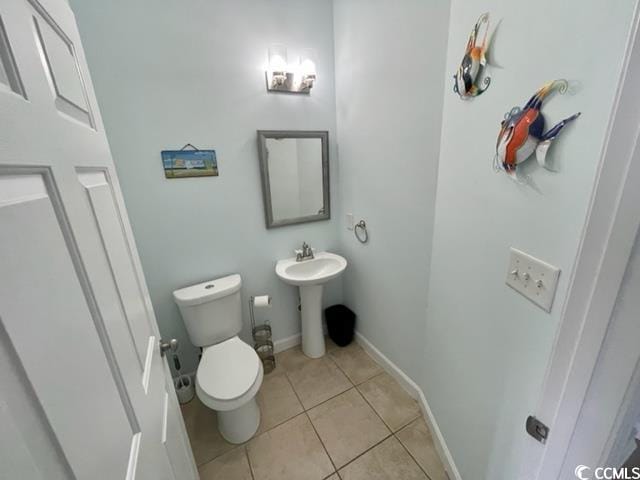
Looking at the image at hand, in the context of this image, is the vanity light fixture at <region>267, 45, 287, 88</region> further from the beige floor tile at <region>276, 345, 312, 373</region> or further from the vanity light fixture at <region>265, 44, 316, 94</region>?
the beige floor tile at <region>276, 345, 312, 373</region>

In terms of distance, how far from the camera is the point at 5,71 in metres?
0.33

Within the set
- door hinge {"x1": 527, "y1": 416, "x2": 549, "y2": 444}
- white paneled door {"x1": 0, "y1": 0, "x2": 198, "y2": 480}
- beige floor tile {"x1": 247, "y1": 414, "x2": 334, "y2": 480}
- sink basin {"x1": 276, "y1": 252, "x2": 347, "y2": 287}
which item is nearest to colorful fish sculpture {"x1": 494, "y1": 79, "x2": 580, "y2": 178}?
door hinge {"x1": 527, "y1": 416, "x2": 549, "y2": 444}

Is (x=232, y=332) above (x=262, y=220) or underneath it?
underneath

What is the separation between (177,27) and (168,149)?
63 cm

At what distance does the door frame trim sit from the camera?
405mm

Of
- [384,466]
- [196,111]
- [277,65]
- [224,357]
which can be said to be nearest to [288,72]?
[277,65]

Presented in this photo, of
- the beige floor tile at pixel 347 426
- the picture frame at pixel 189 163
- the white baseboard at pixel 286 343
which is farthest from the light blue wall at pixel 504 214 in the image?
the picture frame at pixel 189 163

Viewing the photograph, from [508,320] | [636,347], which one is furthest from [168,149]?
[636,347]

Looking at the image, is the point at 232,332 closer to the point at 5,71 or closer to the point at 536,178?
the point at 5,71

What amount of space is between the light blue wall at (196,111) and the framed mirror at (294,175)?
6cm

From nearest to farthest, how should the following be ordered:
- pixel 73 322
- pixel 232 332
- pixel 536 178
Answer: pixel 73 322, pixel 536 178, pixel 232 332

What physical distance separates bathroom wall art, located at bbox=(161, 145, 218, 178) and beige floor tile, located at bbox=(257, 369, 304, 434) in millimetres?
1484

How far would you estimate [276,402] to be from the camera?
1.68 meters

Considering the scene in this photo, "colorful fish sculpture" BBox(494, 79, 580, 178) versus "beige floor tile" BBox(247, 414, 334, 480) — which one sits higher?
"colorful fish sculpture" BBox(494, 79, 580, 178)
